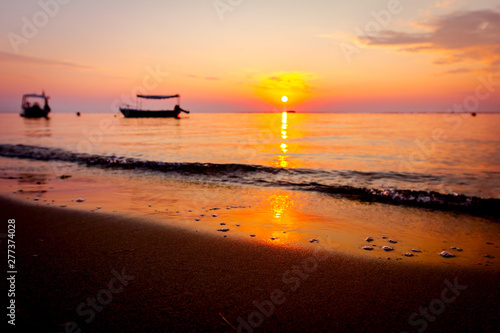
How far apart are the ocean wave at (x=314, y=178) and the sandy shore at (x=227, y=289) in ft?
18.8

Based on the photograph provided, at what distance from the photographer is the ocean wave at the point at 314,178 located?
32.2ft

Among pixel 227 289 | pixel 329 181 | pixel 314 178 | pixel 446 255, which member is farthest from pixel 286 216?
pixel 314 178

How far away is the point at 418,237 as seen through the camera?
6328 millimetres

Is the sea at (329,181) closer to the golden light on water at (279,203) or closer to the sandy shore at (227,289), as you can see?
the golden light on water at (279,203)

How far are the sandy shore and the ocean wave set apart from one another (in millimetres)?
5729

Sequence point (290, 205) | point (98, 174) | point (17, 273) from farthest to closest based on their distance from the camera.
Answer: point (98, 174) < point (290, 205) < point (17, 273)

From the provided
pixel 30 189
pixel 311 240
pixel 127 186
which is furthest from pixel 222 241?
pixel 30 189

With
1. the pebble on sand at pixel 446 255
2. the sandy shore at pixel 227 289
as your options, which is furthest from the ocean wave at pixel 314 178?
the sandy shore at pixel 227 289

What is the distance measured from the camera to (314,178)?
1412 cm

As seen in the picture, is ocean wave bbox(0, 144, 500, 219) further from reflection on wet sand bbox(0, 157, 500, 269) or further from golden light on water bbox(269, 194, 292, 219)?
golden light on water bbox(269, 194, 292, 219)

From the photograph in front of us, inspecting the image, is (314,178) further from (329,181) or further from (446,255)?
(446,255)

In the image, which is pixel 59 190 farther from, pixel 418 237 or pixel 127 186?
pixel 418 237

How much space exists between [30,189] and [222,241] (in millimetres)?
8205

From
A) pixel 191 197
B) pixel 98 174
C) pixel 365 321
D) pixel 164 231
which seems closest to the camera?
pixel 365 321
